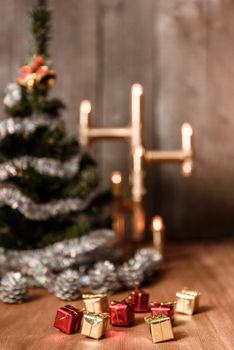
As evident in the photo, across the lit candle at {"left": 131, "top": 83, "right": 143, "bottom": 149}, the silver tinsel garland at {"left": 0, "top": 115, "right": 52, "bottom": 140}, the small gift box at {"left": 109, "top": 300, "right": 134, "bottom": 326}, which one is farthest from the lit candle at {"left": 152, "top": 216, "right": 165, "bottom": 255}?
the small gift box at {"left": 109, "top": 300, "right": 134, "bottom": 326}

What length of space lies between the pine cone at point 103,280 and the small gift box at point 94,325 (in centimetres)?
19

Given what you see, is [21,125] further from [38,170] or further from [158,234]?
[158,234]

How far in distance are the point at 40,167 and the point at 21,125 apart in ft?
0.27

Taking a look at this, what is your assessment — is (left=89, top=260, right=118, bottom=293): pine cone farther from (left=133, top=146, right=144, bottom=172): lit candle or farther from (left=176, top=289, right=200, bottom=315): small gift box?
(left=133, top=146, right=144, bottom=172): lit candle

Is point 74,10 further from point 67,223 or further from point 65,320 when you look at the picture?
point 65,320

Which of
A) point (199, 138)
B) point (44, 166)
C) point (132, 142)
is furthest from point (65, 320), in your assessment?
point (199, 138)

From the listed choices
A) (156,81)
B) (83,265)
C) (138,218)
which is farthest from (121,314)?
(156,81)

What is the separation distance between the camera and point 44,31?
1.04 metres

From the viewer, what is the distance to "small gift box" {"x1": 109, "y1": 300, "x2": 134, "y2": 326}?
2.23ft

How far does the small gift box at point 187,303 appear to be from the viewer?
2.43 ft

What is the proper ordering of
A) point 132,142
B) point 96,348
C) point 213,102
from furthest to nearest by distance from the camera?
point 213,102 → point 132,142 → point 96,348

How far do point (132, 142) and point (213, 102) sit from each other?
0.30m

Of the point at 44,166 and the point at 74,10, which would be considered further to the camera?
the point at 74,10

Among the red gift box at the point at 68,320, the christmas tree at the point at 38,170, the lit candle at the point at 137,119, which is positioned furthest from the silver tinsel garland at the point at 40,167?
the red gift box at the point at 68,320
